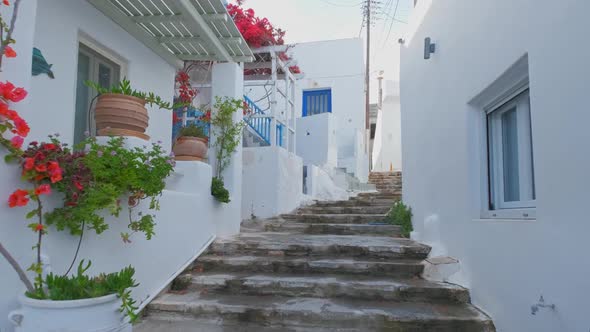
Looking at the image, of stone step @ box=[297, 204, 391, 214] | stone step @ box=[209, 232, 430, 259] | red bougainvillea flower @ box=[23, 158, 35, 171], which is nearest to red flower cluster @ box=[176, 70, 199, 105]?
stone step @ box=[209, 232, 430, 259]

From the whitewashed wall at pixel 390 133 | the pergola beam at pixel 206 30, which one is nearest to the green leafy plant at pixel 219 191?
the pergola beam at pixel 206 30

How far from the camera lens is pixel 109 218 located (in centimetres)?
283

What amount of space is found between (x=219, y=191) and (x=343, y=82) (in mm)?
9332

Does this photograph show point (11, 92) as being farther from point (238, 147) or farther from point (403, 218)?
point (403, 218)

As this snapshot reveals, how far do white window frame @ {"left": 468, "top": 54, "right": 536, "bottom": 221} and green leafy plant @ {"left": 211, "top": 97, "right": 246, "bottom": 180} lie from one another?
9.71ft

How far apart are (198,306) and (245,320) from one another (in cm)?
43

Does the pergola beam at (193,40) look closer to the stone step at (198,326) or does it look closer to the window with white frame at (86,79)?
the window with white frame at (86,79)

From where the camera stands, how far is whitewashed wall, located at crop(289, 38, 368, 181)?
41.7 feet

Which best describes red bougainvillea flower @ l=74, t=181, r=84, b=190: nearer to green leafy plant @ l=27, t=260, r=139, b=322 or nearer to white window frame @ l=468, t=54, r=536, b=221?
green leafy plant @ l=27, t=260, r=139, b=322

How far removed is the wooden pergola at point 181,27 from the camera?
3975 millimetres

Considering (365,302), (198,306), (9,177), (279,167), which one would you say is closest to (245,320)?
(198,306)

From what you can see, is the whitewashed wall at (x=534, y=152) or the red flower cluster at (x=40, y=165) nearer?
the whitewashed wall at (x=534, y=152)

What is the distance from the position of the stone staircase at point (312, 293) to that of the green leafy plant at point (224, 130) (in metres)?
1.12

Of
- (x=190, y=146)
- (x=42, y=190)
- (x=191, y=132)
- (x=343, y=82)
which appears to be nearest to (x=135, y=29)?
(x=191, y=132)
